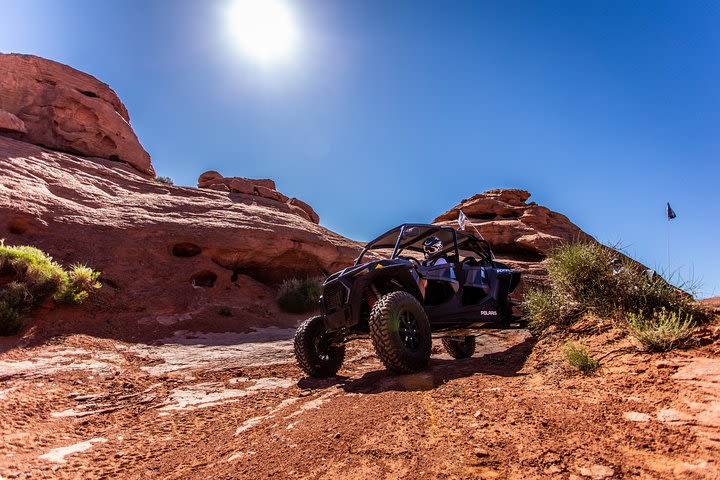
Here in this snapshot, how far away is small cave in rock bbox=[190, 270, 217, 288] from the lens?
1365cm

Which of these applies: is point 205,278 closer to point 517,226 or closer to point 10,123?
point 10,123

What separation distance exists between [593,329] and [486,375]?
5.34 ft

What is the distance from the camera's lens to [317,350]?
5.90 m

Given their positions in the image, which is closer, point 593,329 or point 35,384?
point 593,329

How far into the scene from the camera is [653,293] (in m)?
4.41

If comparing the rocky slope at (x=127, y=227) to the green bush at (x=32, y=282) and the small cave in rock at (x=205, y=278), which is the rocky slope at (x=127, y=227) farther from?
the green bush at (x=32, y=282)

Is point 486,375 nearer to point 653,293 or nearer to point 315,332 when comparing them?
point 653,293

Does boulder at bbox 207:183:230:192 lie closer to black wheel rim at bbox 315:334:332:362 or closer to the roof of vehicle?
the roof of vehicle

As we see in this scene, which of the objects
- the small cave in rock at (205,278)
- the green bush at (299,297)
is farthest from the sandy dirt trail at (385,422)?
the green bush at (299,297)

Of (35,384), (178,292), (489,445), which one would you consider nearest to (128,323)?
(178,292)

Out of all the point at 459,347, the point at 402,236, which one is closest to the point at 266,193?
the point at 459,347

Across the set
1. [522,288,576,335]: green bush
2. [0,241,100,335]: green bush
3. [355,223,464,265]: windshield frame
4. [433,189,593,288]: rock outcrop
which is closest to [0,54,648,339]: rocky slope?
[433,189,593,288]: rock outcrop

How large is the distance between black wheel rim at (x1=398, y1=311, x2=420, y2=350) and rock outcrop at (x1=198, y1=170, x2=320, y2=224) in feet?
57.6

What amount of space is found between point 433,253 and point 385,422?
13.6 feet
